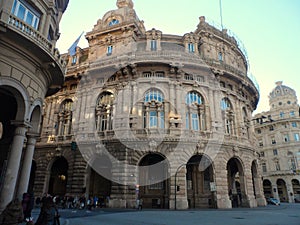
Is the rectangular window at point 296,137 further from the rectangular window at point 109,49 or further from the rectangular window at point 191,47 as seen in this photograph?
the rectangular window at point 109,49

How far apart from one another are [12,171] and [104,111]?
15703 mm

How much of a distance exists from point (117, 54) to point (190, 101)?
34.0 ft

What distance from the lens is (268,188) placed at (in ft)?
177

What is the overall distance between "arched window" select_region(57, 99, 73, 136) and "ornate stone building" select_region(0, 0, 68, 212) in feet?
41.2

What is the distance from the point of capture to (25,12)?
43.9 ft

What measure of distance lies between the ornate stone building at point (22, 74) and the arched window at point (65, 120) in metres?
12.5

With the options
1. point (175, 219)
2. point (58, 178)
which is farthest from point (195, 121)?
point (58, 178)

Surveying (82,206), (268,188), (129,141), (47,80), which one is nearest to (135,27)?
(129,141)

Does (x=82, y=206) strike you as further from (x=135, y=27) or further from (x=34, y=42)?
(x=135, y=27)

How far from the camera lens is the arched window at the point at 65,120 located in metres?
27.8

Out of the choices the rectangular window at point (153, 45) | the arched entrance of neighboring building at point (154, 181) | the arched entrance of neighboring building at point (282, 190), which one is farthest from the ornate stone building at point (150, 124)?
the arched entrance of neighboring building at point (282, 190)

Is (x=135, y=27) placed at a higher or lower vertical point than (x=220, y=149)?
higher

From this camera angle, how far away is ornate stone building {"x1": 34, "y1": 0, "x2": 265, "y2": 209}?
74.9 ft

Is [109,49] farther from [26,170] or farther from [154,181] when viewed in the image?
[26,170]
